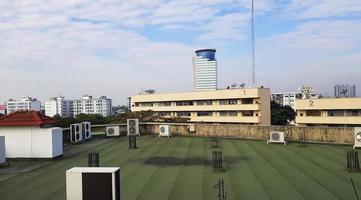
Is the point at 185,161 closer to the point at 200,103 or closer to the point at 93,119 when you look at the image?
the point at 93,119

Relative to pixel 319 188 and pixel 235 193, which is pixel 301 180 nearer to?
pixel 319 188

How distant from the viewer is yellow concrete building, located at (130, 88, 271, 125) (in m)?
83.0

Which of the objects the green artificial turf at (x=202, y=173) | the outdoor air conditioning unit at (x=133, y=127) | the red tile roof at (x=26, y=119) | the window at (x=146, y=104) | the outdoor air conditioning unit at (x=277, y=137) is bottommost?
the green artificial turf at (x=202, y=173)

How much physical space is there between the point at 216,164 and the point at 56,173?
6.50 meters

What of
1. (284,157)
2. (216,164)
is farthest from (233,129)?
(216,164)

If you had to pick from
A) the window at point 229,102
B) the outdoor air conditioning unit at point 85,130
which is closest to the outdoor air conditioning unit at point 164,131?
the outdoor air conditioning unit at point 85,130

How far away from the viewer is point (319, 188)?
42.3 ft

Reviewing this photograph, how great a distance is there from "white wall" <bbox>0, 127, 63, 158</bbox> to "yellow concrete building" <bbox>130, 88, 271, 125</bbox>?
213 ft

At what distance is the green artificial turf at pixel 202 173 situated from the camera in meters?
12.5

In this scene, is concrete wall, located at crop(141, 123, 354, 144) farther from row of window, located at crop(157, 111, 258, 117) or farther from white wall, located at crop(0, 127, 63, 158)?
row of window, located at crop(157, 111, 258, 117)

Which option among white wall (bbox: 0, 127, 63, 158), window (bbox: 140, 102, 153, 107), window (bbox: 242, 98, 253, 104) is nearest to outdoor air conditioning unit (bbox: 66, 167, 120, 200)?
Result: white wall (bbox: 0, 127, 63, 158)

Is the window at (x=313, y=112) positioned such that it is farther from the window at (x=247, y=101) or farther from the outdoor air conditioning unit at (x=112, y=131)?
the outdoor air conditioning unit at (x=112, y=131)

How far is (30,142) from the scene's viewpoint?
20594mm

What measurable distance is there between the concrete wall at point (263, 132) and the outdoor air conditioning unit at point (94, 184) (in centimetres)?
1884
